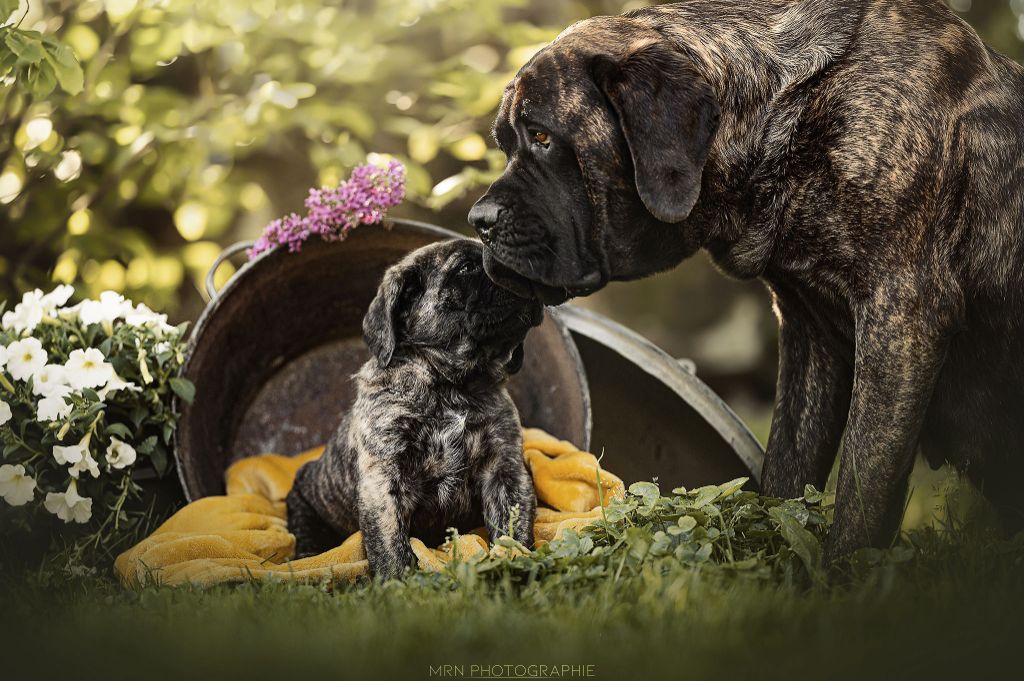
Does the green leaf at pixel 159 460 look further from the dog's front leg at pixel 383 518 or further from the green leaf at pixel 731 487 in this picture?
the green leaf at pixel 731 487

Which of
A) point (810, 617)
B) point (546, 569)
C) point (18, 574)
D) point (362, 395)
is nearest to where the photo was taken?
point (810, 617)

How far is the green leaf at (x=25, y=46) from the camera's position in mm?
3467

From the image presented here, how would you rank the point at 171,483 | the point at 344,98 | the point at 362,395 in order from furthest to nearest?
1. the point at 344,98
2. the point at 171,483
3. the point at 362,395

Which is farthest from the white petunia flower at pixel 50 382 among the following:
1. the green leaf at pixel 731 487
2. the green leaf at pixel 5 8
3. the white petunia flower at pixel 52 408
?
the green leaf at pixel 731 487

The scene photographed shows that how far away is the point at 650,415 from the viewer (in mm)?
4586

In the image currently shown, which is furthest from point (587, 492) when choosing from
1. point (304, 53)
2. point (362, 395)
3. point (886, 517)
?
point (304, 53)

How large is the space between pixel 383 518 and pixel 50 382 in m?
1.40

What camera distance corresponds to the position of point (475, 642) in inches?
88.8

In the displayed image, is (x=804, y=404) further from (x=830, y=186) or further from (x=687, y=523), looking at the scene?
(x=830, y=186)

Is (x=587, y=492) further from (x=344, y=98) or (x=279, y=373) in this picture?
(x=344, y=98)

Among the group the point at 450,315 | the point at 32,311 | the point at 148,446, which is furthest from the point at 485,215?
the point at 32,311

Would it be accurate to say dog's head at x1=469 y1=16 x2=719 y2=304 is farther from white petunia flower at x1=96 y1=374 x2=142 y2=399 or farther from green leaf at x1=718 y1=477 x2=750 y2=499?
white petunia flower at x1=96 y1=374 x2=142 y2=399

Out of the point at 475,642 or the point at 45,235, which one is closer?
the point at 475,642

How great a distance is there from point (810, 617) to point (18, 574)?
275cm
